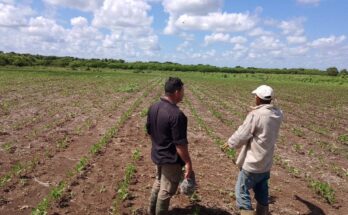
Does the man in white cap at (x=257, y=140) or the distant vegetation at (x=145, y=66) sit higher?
the man in white cap at (x=257, y=140)

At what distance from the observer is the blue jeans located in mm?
5492

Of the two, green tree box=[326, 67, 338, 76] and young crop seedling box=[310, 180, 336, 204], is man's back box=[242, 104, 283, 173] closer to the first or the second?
→ young crop seedling box=[310, 180, 336, 204]

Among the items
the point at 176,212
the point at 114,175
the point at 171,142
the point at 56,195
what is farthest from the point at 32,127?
the point at 171,142

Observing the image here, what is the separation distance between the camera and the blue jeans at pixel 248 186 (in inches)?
216

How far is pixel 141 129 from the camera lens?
45.1 ft

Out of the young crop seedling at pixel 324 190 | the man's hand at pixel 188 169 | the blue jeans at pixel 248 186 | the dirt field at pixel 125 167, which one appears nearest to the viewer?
the man's hand at pixel 188 169

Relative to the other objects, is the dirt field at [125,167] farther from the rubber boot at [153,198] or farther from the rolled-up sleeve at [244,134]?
the rolled-up sleeve at [244,134]

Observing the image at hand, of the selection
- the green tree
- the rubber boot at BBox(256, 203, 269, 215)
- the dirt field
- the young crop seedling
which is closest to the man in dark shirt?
the dirt field

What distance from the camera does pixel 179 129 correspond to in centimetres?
509

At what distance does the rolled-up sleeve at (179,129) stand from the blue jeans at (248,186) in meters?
1.04

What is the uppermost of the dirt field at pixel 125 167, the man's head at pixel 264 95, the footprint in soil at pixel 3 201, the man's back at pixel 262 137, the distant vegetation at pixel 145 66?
the man's head at pixel 264 95

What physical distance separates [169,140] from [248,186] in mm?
1274

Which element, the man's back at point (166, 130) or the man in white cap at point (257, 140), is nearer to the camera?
the man's back at point (166, 130)

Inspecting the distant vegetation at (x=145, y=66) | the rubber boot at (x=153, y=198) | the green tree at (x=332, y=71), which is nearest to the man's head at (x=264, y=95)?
the rubber boot at (x=153, y=198)
